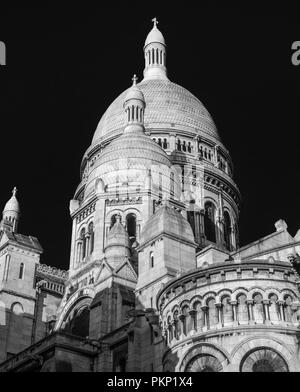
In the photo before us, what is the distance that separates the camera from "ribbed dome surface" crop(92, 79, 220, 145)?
84.4 metres

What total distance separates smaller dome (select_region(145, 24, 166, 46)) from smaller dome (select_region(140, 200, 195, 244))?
54.4m

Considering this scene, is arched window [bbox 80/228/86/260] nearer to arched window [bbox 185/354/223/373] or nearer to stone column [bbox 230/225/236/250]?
stone column [bbox 230/225/236/250]

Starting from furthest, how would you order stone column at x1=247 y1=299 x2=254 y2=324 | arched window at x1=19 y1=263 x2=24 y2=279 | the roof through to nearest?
the roof, arched window at x1=19 y1=263 x2=24 y2=279, stone column at x1=247 y1=299 x2=254 y2=324

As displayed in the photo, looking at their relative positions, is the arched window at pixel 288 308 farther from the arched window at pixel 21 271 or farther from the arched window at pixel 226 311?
the arched window at pixel 21 271

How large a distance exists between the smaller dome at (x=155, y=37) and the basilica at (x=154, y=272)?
9262 millimetres

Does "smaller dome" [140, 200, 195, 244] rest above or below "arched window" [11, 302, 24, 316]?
above

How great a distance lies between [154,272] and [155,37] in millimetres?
58908

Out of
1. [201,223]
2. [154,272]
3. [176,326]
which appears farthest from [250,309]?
[201,223]

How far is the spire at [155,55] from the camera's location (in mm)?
96062

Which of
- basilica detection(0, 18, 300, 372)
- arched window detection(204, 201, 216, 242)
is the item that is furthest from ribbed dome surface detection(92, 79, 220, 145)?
arched window detection(204, 201, 216, 242)

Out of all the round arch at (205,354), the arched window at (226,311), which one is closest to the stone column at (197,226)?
the arched window at (226,311)

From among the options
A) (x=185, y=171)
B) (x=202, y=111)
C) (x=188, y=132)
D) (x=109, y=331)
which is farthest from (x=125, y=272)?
(x=202, y=111)
